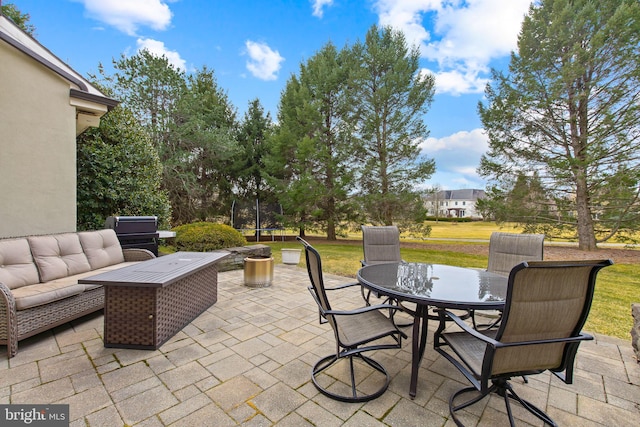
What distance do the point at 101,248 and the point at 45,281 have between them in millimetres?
860

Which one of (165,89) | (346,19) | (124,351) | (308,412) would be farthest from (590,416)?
(165,89)

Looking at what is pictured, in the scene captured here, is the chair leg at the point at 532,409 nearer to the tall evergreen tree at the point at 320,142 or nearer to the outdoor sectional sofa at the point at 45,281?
the outdoor sectional sofa at the point at 45,281

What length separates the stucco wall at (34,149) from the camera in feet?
12.4

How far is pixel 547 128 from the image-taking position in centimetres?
957

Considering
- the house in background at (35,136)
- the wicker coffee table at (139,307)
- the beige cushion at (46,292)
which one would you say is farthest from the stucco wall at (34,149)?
the wicker coffee table at (139,307)

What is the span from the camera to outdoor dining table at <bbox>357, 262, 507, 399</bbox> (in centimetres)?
180

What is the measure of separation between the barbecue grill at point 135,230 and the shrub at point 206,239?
1.04 m

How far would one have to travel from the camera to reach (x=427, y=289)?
2.08 meters

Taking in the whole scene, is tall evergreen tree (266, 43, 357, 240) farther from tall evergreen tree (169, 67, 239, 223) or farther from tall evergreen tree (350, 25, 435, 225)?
tall evergreen tree (169, 67, 239, 223)

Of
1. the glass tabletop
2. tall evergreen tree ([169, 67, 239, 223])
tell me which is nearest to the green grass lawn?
the glass tabletop

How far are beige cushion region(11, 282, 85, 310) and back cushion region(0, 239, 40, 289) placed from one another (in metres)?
0.09

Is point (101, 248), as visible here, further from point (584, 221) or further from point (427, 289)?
point (584, 221)

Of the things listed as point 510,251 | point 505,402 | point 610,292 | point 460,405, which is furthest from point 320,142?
point 505,402

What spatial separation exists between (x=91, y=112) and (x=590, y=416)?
6.81 m
